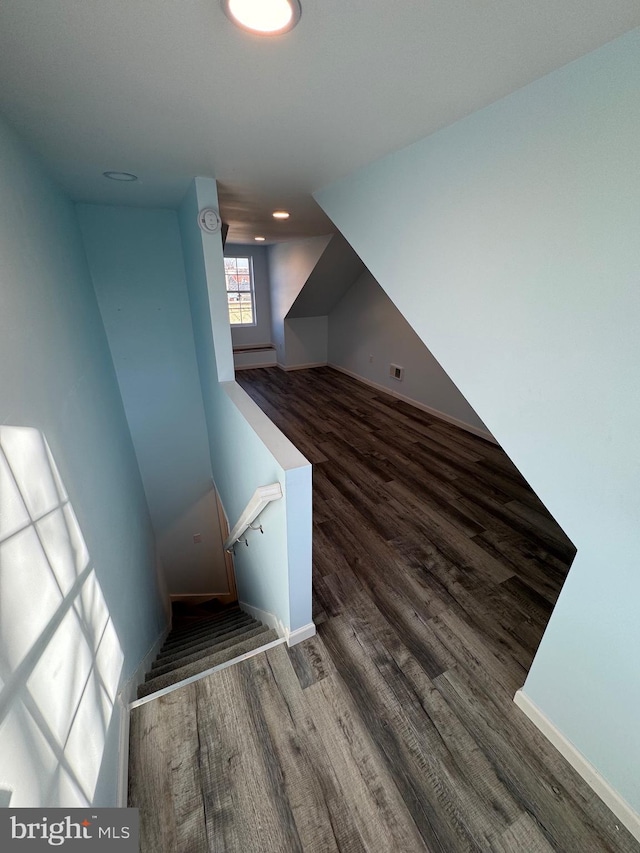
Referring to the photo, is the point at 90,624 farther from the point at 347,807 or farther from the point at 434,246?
the point at 434,246

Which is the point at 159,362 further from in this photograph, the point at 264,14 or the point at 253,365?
the point at 253,365

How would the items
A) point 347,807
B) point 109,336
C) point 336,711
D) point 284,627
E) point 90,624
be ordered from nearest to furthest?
1. point 347,807
2. point 90,624
3. point 336,711
4. point 284,627
5. point 109,336

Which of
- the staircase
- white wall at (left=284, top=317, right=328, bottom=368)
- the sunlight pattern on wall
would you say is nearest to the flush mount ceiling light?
the sunlight pattern on wall

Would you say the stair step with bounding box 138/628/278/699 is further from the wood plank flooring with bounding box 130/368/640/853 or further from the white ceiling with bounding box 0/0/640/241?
the white ceiling with bounding box 0/0/640/241

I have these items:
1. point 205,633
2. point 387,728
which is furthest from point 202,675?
point 205,633

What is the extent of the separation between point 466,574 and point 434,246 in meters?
1.88

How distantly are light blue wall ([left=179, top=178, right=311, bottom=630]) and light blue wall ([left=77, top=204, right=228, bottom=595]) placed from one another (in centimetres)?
21

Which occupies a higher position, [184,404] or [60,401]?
[60,401]

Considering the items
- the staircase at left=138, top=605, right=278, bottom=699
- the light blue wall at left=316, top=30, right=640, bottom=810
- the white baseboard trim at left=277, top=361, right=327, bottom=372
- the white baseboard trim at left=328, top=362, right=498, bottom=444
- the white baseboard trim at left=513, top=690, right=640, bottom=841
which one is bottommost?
the staircase at left=138, top=605, right=278, bottom=699

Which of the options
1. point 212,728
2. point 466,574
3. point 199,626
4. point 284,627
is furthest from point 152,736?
point 199,626

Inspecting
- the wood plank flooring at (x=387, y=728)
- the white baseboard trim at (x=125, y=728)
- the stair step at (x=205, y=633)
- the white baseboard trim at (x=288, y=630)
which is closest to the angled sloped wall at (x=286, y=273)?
the wood plank flooring at (x=387, y=728)

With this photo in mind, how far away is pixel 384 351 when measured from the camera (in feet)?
17.0

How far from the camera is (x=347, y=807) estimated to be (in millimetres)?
1146

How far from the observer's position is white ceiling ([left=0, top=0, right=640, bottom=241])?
740mm
